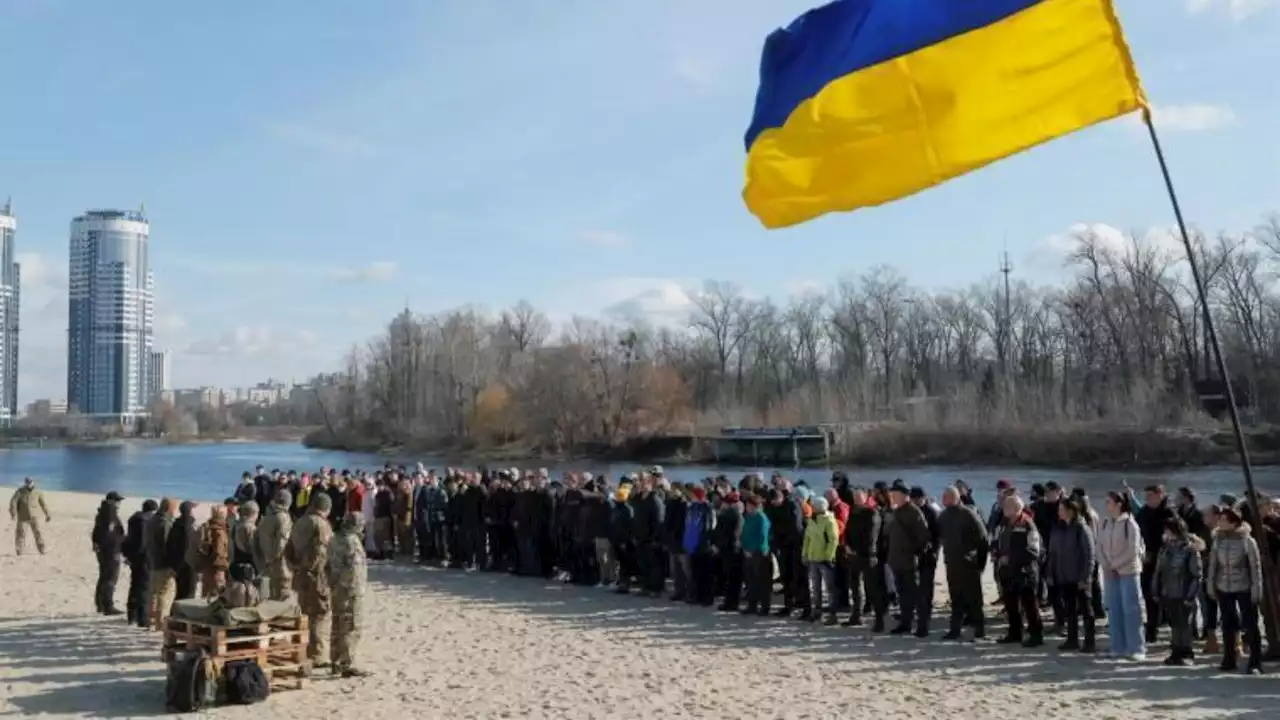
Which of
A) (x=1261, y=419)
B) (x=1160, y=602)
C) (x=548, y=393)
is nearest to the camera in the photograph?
(x=1160, y=602)

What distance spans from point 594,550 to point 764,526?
12.0ft

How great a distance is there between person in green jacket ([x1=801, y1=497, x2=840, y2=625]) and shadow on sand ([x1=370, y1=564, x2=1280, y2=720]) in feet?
1.20

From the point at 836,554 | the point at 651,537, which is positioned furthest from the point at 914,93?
the point at 651,537

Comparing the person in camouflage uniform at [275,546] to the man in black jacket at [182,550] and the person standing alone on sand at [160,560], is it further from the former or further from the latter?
the person standing alone on sand at [160,560]

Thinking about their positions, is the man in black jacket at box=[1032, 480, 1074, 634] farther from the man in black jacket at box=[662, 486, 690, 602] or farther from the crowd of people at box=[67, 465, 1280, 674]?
the man in black jacket at box=[662, 486, 690, 602]

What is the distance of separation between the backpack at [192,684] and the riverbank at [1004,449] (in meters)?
53.7

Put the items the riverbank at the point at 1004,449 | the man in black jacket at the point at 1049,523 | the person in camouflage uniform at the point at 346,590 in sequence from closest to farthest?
the person in camouflage uniform at the point at 346,590 < the man in black jacket at the point at 1049,523 < the riverbank at the point at 1004,449

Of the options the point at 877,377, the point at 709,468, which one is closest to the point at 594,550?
the point at 709,468

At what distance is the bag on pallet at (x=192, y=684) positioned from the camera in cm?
910

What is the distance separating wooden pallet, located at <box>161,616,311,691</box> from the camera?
938cm

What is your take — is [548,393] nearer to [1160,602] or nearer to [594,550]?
[594,550]

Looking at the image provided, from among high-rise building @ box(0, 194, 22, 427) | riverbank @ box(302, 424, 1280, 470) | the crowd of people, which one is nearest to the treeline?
riverbank @ box(302, 424, 1280, 470)

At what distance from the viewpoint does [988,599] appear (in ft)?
48.9

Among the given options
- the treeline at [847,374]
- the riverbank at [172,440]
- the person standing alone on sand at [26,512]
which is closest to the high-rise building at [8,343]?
the riverbank at [172,440]
